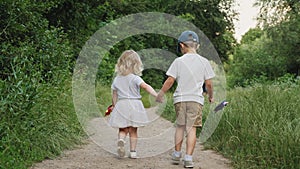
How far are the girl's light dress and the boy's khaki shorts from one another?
0.44 m

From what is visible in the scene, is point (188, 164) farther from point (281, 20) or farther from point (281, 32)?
point (281, 20)

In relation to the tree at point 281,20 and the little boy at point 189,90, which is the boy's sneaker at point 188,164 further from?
the tree at point 281,20

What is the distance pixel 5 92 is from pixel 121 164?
1465 mm

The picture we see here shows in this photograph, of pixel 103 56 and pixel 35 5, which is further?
pixel 103 56

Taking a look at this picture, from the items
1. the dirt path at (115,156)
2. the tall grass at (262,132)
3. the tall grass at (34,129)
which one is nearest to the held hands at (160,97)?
the dirt path at (115,156)

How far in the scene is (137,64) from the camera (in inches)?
214

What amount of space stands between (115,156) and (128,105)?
701mm

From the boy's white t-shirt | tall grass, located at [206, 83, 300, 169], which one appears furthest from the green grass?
the boy's white t-shirt

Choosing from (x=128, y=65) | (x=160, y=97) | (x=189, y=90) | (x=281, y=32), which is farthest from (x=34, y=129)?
(x=281, y=32)

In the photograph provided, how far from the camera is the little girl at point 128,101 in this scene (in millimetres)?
5297

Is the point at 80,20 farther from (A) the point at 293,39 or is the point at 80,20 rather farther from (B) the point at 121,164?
(A) the point at 293,39

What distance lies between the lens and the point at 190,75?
5.09m

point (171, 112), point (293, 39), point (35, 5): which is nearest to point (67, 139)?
point (35, 5)

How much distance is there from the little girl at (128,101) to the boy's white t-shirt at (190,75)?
339 millimetres
